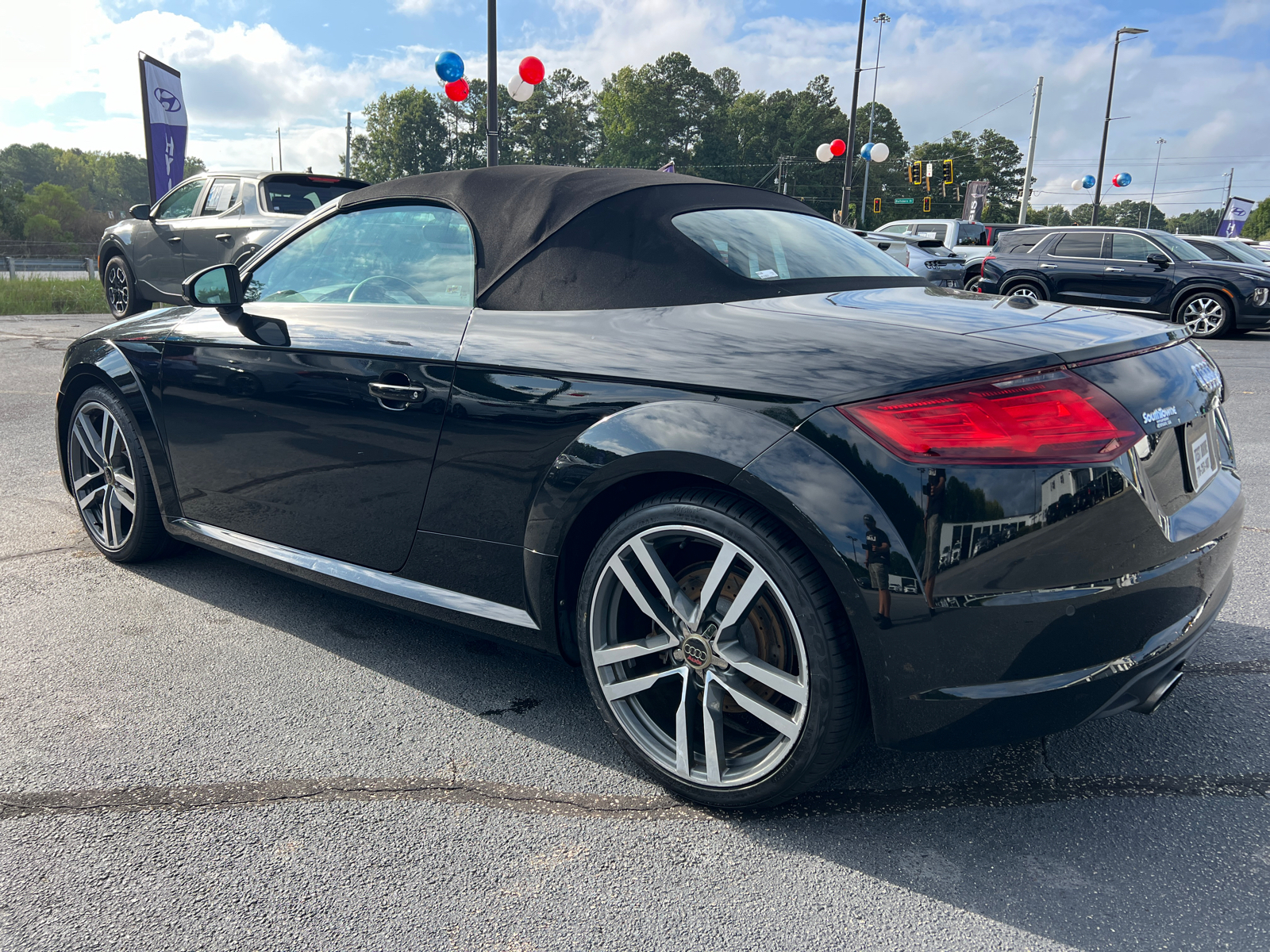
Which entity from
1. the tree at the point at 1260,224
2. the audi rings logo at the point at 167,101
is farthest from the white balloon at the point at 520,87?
the tree at the point at 1260,224

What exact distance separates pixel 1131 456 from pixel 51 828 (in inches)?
99.1

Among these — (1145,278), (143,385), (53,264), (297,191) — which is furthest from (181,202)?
(53,264)

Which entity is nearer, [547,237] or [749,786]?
[749,786]

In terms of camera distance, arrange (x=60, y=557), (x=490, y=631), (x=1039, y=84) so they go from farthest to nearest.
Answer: (x=1039, y=84), (x=60, y=557), (x=490, y=631)

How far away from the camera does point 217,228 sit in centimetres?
1009

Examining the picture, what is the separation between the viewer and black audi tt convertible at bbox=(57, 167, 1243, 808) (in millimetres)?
1808

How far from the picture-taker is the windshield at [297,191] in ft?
32.0

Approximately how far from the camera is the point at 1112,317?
7.72 feet

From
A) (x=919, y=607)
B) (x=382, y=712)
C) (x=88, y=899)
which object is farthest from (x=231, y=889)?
(x=919, y=607)

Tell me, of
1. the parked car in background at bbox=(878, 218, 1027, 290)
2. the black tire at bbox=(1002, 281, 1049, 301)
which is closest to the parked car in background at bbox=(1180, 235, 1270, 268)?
the black tire at bbox=(1002, 281, 1049, 301)

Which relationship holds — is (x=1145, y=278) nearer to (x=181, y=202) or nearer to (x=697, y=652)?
(x=181, y=202)

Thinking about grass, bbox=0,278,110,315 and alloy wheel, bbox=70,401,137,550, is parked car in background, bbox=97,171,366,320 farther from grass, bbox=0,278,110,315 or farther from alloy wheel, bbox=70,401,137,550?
alloy wheel, bbox=70,401,137,550

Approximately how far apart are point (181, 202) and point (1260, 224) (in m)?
110

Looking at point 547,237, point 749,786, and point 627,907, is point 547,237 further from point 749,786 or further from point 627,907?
point 627,907
